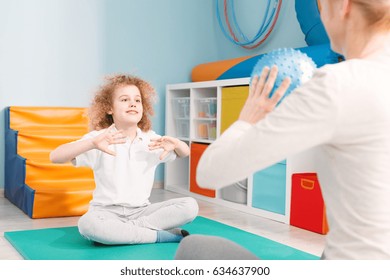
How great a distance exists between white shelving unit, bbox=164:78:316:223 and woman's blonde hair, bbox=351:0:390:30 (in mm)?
1768

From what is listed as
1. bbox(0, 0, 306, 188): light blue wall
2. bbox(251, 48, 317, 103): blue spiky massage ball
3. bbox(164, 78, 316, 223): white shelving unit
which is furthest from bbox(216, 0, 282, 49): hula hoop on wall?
bbox(251, 48, 317, 103): blue spiky massage ball

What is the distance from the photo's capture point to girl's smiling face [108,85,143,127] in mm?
2006

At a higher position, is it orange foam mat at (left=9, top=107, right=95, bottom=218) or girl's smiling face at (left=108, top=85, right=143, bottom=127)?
girl's smiling face at (left=108, top=85, right=143, bottom=127)

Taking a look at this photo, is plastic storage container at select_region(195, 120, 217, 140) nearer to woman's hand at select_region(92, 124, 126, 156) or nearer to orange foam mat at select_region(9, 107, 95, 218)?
orange foam mat at select_region(9, 107, 95, 218)

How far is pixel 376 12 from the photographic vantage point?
0.68 m

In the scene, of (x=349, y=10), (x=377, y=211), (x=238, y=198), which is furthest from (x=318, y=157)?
(x=238, y=198)

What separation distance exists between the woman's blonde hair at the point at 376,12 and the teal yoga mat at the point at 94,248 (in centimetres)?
123

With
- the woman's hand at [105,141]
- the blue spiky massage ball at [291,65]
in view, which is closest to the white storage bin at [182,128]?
the woman's hand at [105,141]

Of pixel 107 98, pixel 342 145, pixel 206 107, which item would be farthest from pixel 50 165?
pixel 342 145

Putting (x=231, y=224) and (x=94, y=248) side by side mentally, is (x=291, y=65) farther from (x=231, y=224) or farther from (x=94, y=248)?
(x=231, y=224)

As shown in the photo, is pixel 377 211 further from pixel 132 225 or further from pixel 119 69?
pixel 119 69

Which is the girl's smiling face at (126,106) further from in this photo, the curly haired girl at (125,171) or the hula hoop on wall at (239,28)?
the hula hoop on wall at (239,28)

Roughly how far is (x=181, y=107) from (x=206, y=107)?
318mm
